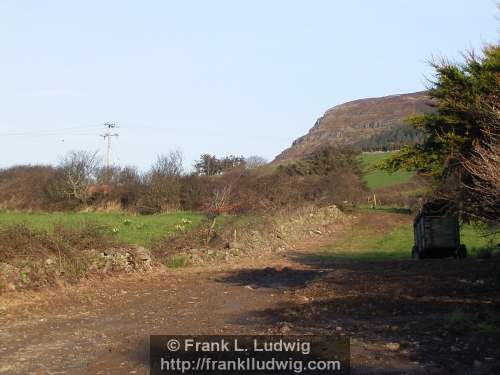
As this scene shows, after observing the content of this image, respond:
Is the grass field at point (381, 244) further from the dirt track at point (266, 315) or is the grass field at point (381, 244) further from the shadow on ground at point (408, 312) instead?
the shadow on ground at point (408, 312)

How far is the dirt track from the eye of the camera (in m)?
7.63

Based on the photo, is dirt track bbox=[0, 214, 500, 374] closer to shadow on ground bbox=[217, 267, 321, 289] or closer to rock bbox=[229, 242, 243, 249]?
shadow on ground bbox=[217, 267, 321, 289]

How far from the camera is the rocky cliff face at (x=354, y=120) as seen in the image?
137 metres

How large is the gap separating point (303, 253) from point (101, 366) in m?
18.8

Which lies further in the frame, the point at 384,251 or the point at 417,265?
the point at 384,251

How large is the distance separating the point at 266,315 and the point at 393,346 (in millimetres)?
3795

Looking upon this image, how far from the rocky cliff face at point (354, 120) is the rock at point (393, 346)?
401ft

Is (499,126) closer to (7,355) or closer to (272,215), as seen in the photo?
(7,355)

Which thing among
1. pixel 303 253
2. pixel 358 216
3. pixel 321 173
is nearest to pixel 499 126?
pixel 303 253

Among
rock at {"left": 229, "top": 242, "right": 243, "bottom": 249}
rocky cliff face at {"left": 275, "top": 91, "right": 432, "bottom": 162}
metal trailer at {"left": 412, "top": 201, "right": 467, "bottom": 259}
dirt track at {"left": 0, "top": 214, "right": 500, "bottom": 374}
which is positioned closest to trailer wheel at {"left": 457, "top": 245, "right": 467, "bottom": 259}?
metal trailer at {"left": 412, "top": 201, "right": 467, "bottom": 259}

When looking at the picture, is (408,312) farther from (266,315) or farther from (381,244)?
(381,244)

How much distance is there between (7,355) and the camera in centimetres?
863

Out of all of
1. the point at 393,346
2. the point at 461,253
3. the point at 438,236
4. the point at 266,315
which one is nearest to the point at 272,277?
the point at 438,236

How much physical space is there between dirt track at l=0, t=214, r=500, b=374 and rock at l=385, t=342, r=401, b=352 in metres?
0.07
